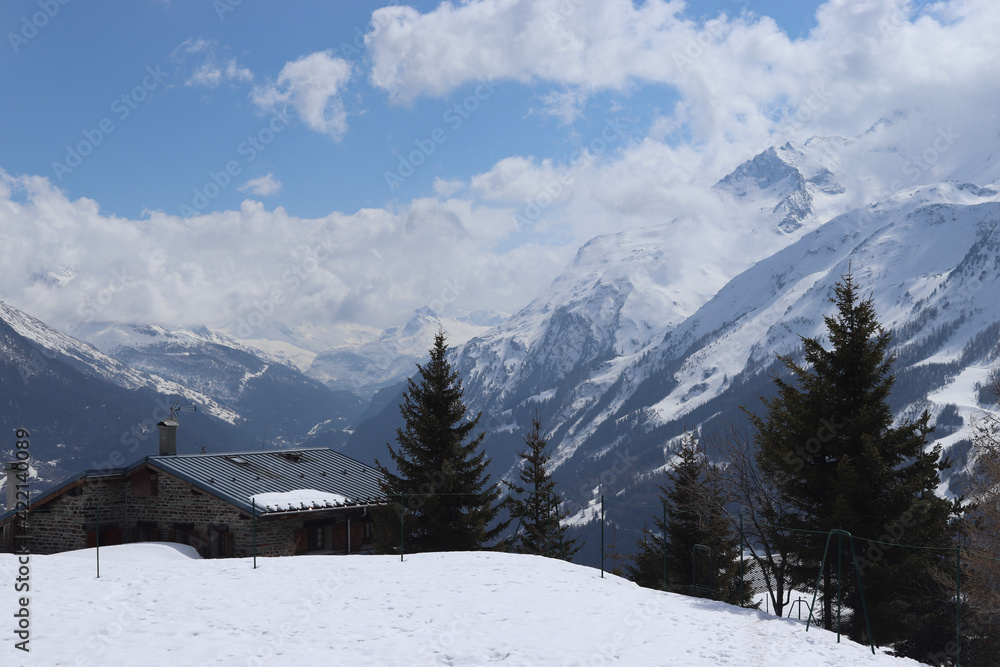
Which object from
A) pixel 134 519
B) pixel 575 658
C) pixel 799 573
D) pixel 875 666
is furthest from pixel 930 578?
pixel 134 519

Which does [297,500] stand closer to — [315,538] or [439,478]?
[315,538]

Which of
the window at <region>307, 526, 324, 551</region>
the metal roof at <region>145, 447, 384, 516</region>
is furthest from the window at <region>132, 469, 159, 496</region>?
the window at <region>307, 526, 324, 551</region>

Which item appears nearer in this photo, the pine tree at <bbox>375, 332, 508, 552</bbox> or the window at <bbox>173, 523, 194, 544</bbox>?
the window at <bbox>173, 523, 194, 544</bbox>

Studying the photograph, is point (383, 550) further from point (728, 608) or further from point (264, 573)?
point (728, 608)

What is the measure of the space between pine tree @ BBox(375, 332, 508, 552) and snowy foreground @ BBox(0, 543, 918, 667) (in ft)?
38.3

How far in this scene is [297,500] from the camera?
107 feet

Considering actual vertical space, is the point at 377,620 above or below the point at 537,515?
below

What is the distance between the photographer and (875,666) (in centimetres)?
1644

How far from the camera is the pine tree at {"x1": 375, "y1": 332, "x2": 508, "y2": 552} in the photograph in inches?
1387

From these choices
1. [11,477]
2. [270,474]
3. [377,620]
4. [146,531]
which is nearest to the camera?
[377,620]

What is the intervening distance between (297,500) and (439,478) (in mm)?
7050

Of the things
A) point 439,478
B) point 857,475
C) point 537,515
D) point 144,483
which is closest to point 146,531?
point 144,483

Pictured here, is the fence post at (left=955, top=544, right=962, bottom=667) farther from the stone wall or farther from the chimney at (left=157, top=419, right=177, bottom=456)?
the chimney at (left=157, top=419, right=177, bottom=456)

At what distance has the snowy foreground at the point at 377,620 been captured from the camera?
14766mm
